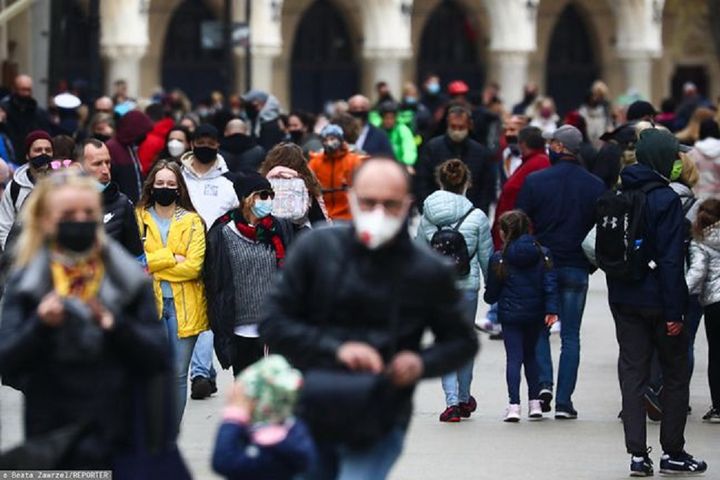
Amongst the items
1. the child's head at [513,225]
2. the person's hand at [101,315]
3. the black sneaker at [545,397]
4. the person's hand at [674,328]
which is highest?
the person's hand at [101,315]

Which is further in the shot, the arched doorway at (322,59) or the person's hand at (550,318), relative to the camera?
Result: the arched doorway at (322,59)

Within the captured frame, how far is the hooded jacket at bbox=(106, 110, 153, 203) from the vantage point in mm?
14398

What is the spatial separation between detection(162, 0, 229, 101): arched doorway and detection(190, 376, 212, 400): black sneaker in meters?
29.7

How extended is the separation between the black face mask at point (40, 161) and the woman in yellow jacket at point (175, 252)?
1252mm

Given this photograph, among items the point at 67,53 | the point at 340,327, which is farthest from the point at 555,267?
the point at 67,53

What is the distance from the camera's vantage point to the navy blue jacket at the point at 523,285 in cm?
1159

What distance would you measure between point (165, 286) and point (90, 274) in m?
4.66

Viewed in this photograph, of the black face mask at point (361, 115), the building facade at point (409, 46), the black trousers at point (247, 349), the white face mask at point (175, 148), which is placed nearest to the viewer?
the black trousers at point (247, 349)

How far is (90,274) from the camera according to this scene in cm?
594

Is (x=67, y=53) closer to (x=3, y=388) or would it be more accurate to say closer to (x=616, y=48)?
(x=616, y=48)

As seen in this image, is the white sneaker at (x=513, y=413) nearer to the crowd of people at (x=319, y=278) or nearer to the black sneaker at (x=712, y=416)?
the crowd of people at (x=319, y=278)

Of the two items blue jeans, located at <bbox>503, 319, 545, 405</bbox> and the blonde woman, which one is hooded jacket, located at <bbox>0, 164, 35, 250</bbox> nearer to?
blue jeans, located at <bbox>503, 319, 545, 405</bbox>

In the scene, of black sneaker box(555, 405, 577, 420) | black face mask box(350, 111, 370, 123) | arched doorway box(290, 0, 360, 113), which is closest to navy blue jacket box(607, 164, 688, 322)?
black sneaker box(555, 405, 577, 420)

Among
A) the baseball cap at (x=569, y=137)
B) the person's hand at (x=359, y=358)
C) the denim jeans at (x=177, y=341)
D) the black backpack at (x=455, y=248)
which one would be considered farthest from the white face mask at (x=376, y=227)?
the baseball cap at (x=569, y=137)
